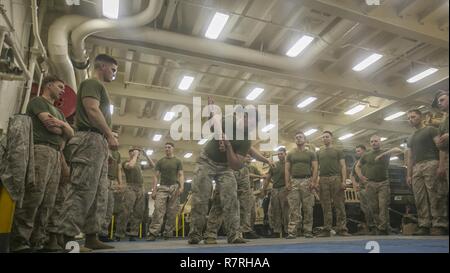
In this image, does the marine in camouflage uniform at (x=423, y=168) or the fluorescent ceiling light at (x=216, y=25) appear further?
the fluorescent ceiling light at (x=216, y=25)

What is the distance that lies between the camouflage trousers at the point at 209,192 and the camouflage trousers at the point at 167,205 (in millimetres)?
1790

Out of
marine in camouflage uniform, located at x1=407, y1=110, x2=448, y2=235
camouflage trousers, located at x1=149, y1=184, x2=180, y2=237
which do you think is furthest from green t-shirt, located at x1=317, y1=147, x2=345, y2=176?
camouflage trousers, located at x1=149, y1=184, x2=180, y2=237

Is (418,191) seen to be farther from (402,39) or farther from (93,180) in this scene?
(93,180)

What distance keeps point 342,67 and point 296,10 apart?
182 cm

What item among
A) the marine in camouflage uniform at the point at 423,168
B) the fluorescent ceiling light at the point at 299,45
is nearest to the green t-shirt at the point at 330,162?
the marine in camouflage uniform at the point at 423,168

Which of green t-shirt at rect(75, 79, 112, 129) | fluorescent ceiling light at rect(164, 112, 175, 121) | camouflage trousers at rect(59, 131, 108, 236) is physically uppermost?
fluorescent ceiling light at rect(164, 112, 175, 121)

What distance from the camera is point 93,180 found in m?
1.71

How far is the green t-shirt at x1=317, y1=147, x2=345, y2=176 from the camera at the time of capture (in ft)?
12.9

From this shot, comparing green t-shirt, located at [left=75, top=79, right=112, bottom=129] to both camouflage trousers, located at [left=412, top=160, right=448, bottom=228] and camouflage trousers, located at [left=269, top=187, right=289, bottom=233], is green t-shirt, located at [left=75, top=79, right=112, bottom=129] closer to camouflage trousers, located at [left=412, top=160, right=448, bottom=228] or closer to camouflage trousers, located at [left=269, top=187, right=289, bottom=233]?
camouflage trousers, located at [left=412, top=160, right=448, bottom=228]

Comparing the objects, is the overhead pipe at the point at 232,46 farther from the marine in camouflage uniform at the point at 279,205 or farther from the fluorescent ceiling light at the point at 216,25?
the marine in camouflage uniform at the point at 279,205

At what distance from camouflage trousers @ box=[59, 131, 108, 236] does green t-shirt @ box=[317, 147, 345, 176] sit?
2.98 metres

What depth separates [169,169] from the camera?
171 inches

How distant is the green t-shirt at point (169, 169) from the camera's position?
4.30 meters

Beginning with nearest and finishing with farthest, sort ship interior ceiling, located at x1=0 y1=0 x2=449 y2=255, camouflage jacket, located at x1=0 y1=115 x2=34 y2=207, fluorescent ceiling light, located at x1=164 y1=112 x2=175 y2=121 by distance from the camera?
1. camouflage jacket, located at x1=0 y1=115 x2=34 y2=207
2. ship interior ceiling, located at x1=0 y1=0 x2=449 y2=255
3. fluorescent ceiling light, located at x1=164 y1=112 x2=175 y2=121
